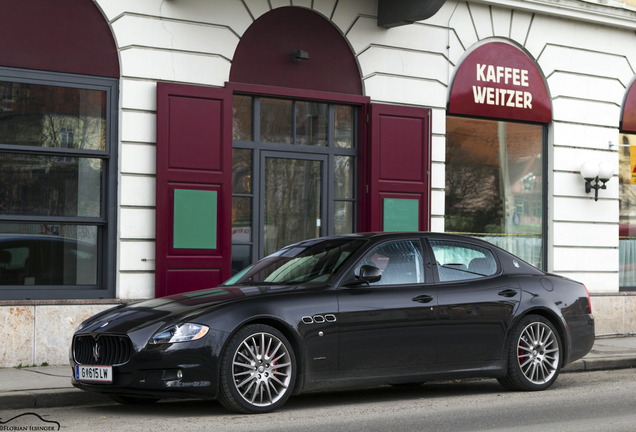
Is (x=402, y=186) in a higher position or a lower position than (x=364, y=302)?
higher

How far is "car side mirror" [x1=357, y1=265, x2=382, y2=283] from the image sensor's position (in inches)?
286

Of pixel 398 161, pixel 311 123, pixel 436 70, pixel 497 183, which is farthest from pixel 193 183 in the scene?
pixel 497 183

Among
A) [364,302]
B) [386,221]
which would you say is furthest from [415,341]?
[386,221]

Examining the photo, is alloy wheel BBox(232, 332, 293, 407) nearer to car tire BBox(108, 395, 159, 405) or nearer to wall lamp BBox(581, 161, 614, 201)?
car tire BBox(108, 395, 159, 405)

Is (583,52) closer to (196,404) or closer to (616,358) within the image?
(616,358)

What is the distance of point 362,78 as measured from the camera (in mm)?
12672

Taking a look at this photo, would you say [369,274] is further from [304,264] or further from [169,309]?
[169,309]

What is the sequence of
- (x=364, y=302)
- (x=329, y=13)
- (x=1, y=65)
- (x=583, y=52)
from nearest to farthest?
1. (x=364, y=302)
2. (x=1, y=65)
3. (x=329, y=13)
4. (x=583, y=52)

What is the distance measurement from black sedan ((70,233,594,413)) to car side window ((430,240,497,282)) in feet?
0.04

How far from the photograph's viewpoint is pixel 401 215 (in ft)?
41.9

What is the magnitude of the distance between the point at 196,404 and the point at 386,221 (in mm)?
5875

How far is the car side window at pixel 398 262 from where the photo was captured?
7.65 meters

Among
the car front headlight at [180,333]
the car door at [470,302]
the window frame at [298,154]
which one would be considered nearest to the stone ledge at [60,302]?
the window frame at [298,154]

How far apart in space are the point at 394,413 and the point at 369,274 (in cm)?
120
